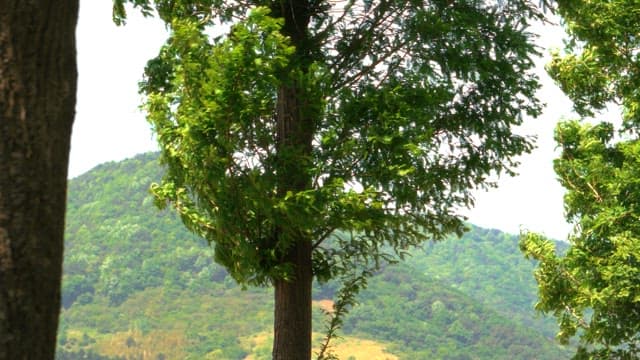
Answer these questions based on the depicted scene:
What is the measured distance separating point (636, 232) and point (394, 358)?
10906cm

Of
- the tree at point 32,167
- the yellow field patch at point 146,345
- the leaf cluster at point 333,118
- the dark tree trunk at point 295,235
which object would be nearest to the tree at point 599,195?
the leaf cluster at point 333,118

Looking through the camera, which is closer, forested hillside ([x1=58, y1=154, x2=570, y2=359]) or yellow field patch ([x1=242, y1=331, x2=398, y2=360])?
yellow field patch ([x1=242, y1=331, x2=398, y2=360])

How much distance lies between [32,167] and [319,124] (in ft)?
19.4

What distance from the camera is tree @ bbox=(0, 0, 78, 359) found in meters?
3.26

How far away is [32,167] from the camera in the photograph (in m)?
3.33

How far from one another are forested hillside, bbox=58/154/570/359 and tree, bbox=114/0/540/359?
103 meters

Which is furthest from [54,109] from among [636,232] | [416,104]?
[636,232]

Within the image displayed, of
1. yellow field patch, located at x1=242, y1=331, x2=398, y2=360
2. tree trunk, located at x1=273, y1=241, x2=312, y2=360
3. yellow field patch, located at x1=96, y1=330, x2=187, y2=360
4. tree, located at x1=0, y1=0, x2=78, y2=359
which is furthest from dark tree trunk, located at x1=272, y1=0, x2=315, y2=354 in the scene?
yellow field patch, located at x1=96, y1=330, x2=187, y2=360

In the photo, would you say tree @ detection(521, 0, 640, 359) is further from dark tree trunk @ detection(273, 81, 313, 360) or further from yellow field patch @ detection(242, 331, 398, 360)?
yellow field patch @ detection(242, 331, 398, 360)

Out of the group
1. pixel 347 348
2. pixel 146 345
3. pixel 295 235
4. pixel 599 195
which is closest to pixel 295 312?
pixel 295 235

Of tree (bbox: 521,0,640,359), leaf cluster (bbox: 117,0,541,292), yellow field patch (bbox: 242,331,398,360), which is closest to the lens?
leaf cluster (bbox: 117,0,541,292)

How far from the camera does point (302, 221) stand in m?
8.20

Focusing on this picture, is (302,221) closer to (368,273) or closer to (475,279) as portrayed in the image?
(368,273)

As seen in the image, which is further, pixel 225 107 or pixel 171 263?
pixel 171 263
